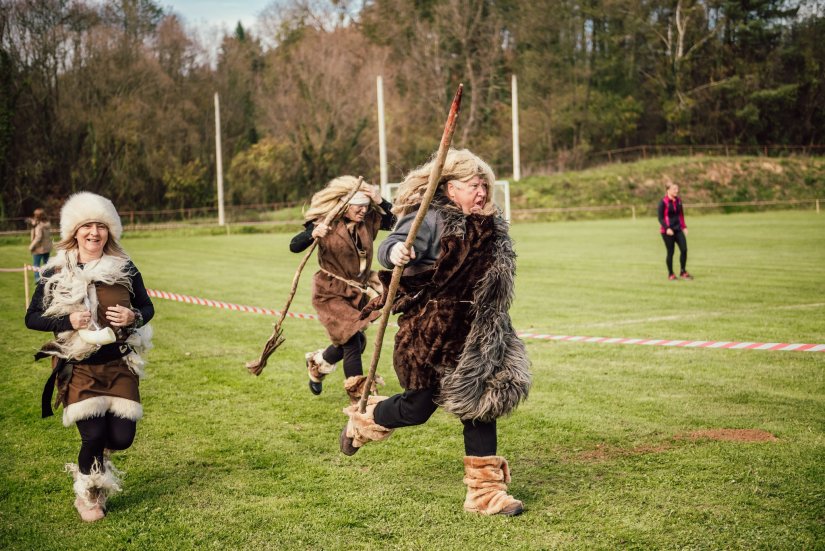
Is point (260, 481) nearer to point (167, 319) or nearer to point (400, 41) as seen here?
point (167, 319)

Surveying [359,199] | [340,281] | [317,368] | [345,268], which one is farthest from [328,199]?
[317,368]

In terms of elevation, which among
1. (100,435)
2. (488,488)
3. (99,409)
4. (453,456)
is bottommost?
(453,456)

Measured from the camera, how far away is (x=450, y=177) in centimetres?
462

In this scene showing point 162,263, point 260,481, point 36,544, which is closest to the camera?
point 36,544

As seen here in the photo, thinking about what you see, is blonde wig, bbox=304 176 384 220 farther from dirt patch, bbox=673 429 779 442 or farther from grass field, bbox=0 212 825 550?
dirt patch, bbox=673 429 779 442

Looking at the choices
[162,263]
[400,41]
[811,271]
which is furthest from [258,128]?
[811,271]

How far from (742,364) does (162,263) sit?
2046cm

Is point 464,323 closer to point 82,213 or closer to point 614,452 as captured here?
point 614,452

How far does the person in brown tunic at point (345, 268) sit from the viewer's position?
714cm

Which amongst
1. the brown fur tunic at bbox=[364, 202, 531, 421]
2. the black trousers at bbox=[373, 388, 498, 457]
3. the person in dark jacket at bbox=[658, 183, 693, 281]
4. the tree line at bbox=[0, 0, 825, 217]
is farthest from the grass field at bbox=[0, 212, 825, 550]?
the tree line at bbox=[0, 0, 825, 217]

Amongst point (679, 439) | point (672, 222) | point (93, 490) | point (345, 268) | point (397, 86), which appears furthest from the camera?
point (397, 86)

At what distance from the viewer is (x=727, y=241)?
27.4 metres

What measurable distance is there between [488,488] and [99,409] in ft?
7.32

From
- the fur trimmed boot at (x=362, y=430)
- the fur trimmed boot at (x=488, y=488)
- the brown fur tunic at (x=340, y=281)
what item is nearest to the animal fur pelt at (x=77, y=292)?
the fur trimmed boot at (x=362, y=430)
